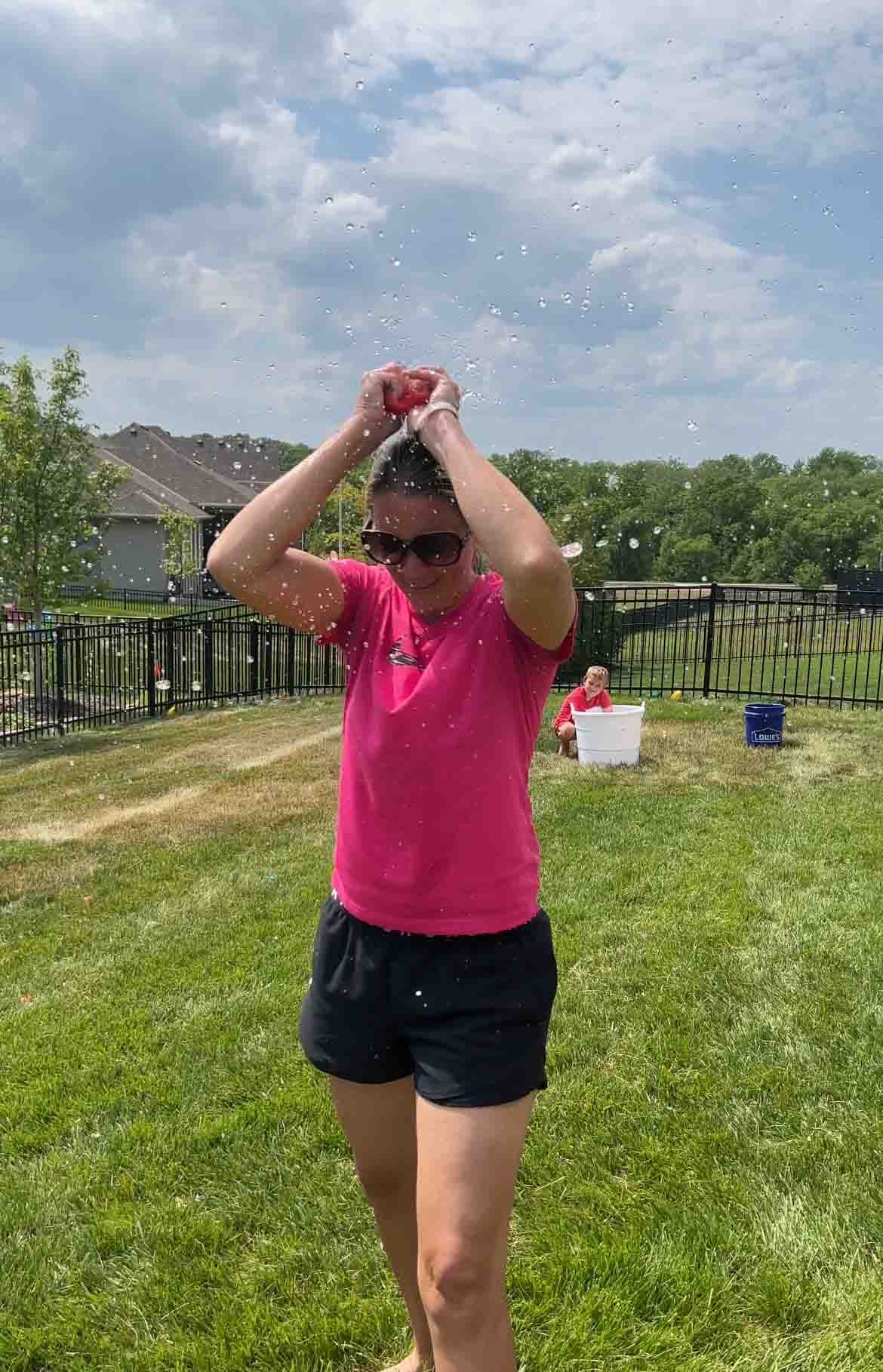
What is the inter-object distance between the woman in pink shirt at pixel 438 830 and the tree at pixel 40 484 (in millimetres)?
15593

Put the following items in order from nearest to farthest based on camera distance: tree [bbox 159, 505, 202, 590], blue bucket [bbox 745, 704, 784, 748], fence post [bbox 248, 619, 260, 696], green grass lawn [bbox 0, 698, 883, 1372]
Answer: green grass lawn [bbox 0, 698, 883, 1372], blue bucket [bbox 745, 704, 784, 748], fence post [bbox 248, 619, 260, 696], tree [bbox 159, 505, 202, 590]

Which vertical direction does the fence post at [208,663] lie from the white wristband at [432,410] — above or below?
below

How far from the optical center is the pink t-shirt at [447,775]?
1.73m

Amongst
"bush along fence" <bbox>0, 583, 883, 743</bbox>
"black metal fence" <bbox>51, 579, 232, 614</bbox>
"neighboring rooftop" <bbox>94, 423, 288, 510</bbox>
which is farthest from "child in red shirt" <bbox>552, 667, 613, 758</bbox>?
"neighboring rooftop" <bbox>94, 423, 288, 510</bbox>

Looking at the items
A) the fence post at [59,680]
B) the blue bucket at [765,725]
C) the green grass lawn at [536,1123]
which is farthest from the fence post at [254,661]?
the green grass lawn at [536,1123]

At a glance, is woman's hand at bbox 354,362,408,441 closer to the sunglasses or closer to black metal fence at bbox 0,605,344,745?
the sunglasses

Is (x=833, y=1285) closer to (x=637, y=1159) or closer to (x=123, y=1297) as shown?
(x=637, y=1159)

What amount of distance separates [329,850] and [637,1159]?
12.5 feet

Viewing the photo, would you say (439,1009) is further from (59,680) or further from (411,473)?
(59,680)

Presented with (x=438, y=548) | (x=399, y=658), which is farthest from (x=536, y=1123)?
(x=438, y=548)

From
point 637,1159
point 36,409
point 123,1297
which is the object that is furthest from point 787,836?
point 36,409

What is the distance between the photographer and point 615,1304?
2.42m

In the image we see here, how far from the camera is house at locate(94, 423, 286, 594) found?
34812mm

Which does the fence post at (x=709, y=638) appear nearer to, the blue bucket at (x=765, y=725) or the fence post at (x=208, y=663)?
the blue bucket at (x=765, y=725)
